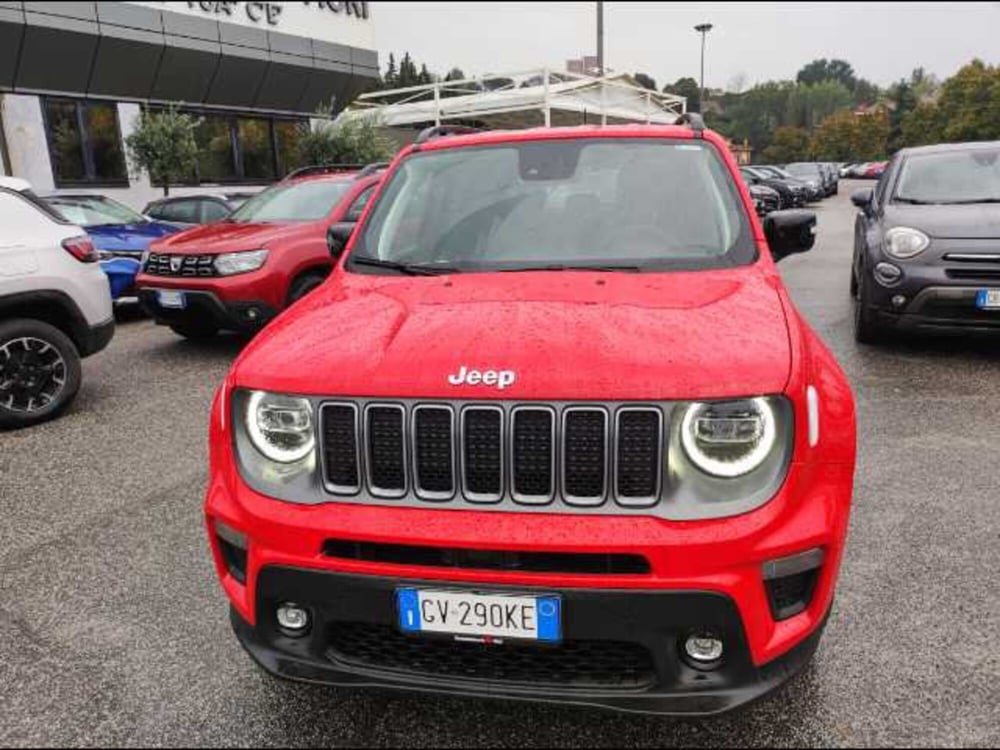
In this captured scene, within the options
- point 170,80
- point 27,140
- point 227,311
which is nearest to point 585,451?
point 227,311

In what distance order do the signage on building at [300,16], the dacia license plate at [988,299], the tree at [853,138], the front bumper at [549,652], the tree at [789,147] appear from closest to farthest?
the front bumper at [549,652] → the dacia license plate at [988,299] → the signage on building at [300,16] → the tree at [853,138] → the tree at [789,147]

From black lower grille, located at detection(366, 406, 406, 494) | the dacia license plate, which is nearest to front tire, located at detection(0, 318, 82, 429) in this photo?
black lower grille, located at detection(366, 406, 406, 494)

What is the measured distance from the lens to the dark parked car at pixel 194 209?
1202cm

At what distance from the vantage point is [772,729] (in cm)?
237

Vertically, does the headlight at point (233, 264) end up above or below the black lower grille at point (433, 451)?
below

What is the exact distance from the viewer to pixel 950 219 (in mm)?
6418

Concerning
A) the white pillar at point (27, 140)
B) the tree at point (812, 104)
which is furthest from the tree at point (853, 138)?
the white pillar at point (27, 140)

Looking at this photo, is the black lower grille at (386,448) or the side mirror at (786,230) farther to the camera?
the side mirror at (786,230)

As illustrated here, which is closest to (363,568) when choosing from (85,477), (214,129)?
(85,477)

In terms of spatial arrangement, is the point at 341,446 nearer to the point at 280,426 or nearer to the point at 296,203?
the point at 280,426

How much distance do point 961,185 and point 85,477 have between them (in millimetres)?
7122

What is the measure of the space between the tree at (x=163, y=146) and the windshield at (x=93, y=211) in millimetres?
8262

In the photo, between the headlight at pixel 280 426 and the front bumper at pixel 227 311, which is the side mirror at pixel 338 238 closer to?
the headlight at pixel 280 426

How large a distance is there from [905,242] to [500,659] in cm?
569
